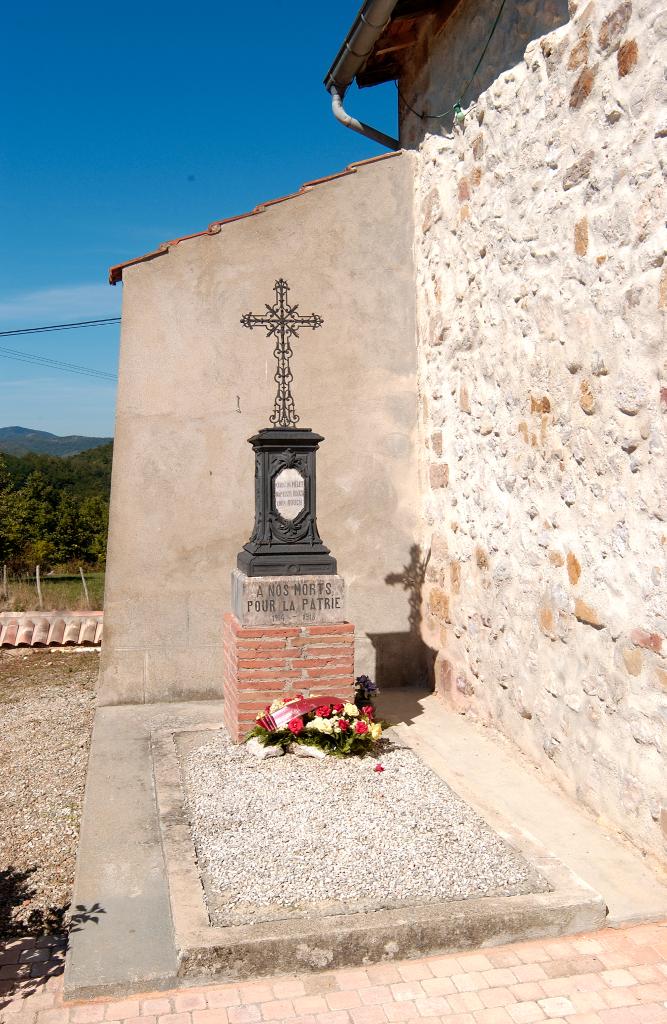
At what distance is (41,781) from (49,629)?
12.6 ft

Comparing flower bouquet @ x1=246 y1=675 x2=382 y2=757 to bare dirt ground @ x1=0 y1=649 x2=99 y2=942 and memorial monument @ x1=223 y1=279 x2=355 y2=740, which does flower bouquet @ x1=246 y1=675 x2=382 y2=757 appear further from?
bare dirt ground @ x1=0 y1=649 x2=99 y2=942

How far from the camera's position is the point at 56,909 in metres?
3.85

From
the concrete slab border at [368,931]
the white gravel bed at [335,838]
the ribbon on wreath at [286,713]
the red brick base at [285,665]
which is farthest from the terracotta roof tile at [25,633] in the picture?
the concrete slab border at [368,931]

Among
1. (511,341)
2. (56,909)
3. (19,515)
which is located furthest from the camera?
(19,515)

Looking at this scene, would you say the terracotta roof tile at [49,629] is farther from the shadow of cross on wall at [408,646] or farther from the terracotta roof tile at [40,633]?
the shadow of cross on wall at [408,646]

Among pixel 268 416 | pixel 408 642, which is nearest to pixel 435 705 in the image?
pixel 408 642

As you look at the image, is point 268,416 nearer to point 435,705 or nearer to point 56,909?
point 435,705

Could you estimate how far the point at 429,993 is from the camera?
2.97 m

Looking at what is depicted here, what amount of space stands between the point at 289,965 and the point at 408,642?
412cm

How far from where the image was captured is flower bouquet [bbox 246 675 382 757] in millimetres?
5059

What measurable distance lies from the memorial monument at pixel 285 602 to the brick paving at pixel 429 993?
2.32 m

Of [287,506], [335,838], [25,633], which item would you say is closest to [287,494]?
[287,506]

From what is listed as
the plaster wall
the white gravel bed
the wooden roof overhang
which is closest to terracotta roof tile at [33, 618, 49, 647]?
the plaster wall

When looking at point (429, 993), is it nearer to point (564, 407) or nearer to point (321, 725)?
point (321, 725)
